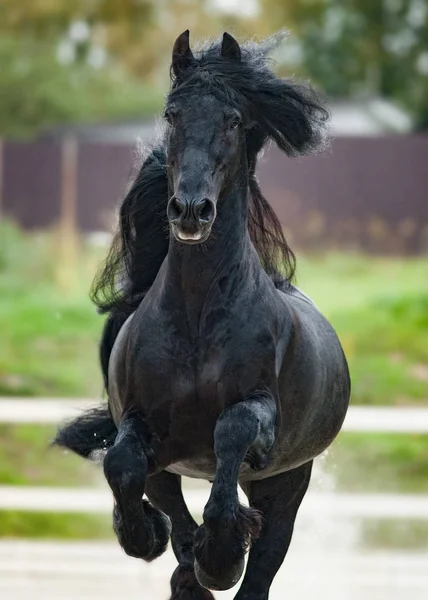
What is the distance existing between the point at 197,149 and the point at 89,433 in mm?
2083

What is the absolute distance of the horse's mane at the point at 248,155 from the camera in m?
4.98

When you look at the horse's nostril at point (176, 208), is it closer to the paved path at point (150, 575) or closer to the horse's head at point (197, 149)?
the horse's head at point (197, 149)

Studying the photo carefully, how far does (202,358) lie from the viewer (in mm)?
4863

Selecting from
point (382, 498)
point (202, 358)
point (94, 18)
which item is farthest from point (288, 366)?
point (94, 18)

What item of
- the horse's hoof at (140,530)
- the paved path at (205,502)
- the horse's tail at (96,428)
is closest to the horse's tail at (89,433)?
the horse's tail at (96,428)

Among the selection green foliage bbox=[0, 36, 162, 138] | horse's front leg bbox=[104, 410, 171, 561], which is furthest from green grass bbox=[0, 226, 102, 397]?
green foliage bbox=[0, 36, 162, 138]

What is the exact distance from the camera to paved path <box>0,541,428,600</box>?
7805 millimetres

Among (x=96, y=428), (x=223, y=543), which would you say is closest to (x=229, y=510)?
(x=223, y=543)

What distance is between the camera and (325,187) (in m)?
22.6

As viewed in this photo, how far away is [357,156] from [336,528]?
13249mm

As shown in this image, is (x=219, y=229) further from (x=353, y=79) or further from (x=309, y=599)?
(x=353, y=79)

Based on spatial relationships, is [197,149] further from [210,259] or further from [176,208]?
[210,259]

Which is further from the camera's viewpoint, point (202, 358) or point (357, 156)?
point (357, 156)

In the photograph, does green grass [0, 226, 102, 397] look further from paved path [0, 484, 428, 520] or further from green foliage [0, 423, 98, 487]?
paved path [0, 484, 428, 520]
